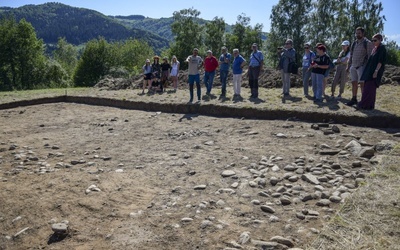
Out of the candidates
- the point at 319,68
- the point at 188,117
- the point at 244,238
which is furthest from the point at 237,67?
the point at 244,238

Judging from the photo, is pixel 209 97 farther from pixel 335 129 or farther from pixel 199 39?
pixel 199 39

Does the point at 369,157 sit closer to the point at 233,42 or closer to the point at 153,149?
the point at 153,149

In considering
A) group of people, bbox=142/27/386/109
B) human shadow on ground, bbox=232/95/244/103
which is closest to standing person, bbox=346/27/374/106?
group of people, bbox=142/27/386/109

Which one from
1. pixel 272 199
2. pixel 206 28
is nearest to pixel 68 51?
pixel 206 28

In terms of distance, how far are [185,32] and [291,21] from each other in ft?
79.0

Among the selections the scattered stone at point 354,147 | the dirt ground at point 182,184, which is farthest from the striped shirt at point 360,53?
the scattered stone at point 354,147

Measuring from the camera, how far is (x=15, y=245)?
13.2 feet

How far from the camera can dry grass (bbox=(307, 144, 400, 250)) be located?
3.21m

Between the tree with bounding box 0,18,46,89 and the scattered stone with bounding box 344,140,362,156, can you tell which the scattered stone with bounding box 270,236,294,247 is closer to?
the scattered stone with bounding box 344,140,362,156

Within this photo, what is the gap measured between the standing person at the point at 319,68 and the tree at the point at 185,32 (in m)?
51.3

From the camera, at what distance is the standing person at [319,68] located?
34.4ft

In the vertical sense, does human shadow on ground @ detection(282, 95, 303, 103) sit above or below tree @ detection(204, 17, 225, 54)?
below

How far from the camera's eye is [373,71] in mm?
8531

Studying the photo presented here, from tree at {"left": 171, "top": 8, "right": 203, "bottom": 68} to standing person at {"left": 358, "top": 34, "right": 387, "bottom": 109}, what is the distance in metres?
53.4
